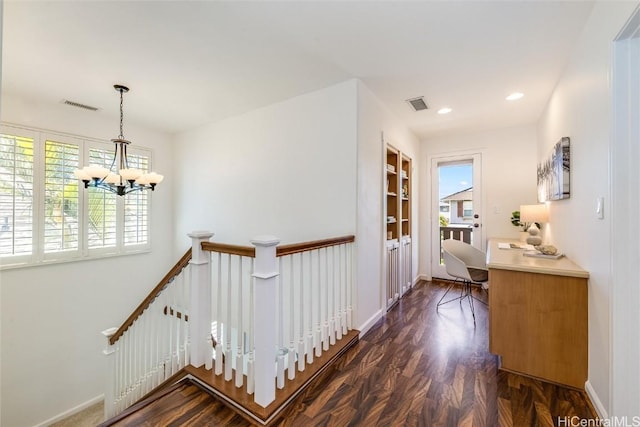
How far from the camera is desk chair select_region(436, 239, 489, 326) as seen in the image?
3.26m

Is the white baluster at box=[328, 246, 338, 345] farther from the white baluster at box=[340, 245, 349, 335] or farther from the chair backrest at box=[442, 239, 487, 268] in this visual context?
the chair backrest at box=[442, 239, 487, 268]

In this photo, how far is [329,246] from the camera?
2465mm

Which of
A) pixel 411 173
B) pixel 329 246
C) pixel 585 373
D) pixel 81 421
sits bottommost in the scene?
pixel 81 421

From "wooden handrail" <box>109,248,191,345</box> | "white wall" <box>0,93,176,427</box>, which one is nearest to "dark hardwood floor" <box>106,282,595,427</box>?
"wooden handrail" <box>109,248,191,345</box>

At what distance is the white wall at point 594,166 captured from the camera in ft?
5.31

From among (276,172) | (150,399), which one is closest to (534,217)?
(276,172)

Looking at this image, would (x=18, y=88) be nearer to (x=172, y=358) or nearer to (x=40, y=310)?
(x=40, y=310)

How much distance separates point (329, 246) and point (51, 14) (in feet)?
8.69

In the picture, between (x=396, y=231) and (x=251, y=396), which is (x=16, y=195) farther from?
(x=396, y=231)

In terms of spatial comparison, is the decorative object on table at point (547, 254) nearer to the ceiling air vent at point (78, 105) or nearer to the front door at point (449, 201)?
the front door at point (449, 201)

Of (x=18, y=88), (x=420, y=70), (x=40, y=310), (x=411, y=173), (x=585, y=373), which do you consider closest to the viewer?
(x=585, y=373)

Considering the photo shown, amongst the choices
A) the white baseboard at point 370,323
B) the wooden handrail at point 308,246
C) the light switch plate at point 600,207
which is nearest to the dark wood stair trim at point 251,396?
the white baseboard at point 370,323

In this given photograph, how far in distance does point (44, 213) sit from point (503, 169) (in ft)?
20.8

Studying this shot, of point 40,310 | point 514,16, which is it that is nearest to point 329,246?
point 514,16
